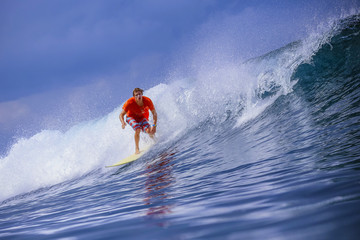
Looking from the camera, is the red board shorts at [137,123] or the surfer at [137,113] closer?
the surfer at [137,113]

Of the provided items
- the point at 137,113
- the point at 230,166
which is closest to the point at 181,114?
the point at 137,113

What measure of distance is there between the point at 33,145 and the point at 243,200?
13.2 meters

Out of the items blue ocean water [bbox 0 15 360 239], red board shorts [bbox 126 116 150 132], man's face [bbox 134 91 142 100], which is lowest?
blue ocean water [bbox 0 15 360 239]

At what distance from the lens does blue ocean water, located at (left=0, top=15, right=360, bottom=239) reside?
1.48 meters

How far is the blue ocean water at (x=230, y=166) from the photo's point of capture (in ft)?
4.86

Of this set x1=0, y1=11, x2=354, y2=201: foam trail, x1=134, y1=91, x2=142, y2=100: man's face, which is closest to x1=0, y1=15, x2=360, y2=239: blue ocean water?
x1=0, y1=11, x2=354, y2=201: foam trail

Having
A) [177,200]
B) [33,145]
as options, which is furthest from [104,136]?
[177,200]

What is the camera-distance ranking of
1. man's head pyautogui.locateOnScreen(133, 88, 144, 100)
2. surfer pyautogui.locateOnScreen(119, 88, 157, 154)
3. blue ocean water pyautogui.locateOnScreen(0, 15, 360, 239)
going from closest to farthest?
1. blue ocean water pyautogui.locateOnScreen(0, 15, 360, 239)
2. man's head pyautogui.locateOnScreen(133, 88, 144, 100)
3. surfer pyautogui.locateOnScreen(119, 88, 157, 154)

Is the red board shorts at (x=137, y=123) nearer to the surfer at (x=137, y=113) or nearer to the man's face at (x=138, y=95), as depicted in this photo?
the surfer at (x=137, y=113)

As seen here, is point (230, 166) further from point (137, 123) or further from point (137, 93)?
point (137, 123)

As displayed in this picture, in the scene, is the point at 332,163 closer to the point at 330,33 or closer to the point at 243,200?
the point at 243,200

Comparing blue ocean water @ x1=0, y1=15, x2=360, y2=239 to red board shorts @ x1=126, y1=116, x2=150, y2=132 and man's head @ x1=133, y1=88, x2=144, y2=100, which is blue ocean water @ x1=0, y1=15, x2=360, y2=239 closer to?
red board shorts @ x1=126, y1=116, x2=150, y2=132

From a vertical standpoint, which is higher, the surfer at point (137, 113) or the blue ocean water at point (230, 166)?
the surfer at point (137, 113)

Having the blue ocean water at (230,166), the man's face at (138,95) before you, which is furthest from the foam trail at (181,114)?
the man's face at (138,95)
